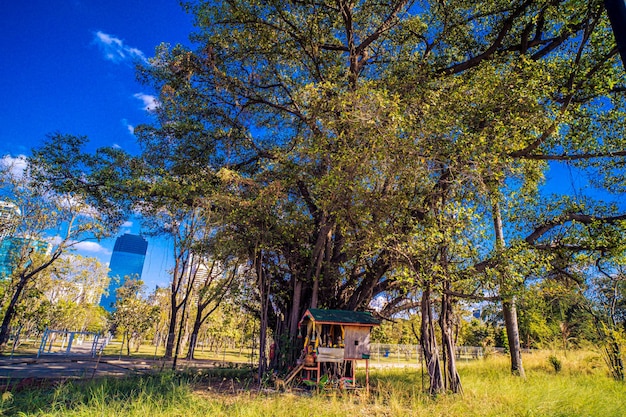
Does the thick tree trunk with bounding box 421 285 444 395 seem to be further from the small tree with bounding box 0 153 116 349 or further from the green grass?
the small tree with bounding box 0 153 116 349

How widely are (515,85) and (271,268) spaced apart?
7.61 meters

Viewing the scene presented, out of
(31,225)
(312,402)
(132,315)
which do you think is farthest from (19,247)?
(312,402)

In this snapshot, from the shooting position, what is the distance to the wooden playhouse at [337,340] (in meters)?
8.26

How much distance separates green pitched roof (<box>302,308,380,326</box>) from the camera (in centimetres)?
824

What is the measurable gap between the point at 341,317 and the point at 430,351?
2088 mm

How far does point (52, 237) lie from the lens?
1842 centimetres

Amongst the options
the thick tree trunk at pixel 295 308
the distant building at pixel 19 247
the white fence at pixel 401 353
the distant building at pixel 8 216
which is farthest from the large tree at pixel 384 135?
the white fence at pixel 401 353

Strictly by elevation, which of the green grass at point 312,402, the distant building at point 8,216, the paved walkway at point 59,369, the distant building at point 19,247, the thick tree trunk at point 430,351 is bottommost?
the paved walkway at point 59,369

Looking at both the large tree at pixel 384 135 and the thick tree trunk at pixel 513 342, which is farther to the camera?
the thick tree trunk at pixel 513 342

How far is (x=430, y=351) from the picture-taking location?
7516mm

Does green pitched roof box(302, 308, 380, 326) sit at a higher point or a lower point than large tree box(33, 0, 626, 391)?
lower

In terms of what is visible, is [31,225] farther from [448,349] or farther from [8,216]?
[448,349]

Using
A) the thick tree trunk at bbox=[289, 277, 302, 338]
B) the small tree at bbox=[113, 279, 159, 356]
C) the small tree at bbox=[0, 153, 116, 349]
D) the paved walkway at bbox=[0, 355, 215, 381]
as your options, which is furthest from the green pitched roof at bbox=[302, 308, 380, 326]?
the small tree at bbox=[113, 279, 159, 356]

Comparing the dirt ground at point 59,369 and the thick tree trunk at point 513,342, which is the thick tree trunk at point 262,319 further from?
the thick tree trunk at point 513,342
